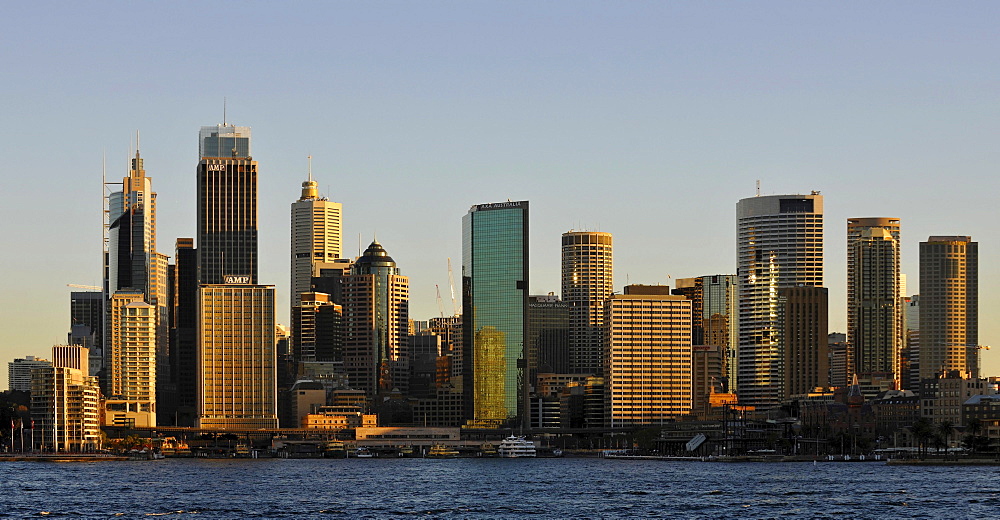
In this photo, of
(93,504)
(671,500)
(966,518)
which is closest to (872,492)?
(671,500)

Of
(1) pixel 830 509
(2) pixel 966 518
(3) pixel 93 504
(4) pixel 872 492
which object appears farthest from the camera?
(4) pixel 872 492

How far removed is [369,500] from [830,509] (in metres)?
52.0

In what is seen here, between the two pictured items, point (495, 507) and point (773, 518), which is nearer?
point (773, 518)

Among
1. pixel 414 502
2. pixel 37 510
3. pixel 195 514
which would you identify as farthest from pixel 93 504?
pixel 414 502

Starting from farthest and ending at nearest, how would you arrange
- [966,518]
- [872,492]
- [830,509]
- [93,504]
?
[872,492] < [93,504] < [830,509] < [966,518]

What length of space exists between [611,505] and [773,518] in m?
24.1

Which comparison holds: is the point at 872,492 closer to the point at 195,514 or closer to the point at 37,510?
the point at 195,514

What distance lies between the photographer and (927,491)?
199250mm

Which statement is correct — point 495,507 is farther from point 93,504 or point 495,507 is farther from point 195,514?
point 93,504

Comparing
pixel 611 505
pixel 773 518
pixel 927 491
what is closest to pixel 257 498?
pixel 611 505

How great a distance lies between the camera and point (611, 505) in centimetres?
18188

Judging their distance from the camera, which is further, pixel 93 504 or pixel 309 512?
pixel 93 504

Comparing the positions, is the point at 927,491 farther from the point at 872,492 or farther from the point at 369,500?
the point at 369,500

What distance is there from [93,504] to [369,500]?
3012 cm
